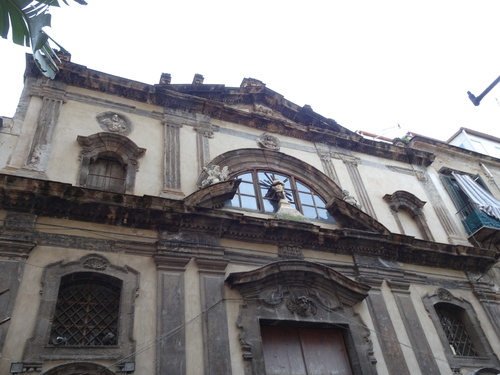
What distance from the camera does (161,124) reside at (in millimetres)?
11125

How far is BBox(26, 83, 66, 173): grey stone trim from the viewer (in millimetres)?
8836

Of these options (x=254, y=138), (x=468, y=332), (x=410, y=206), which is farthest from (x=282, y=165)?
(x=468, y=332)

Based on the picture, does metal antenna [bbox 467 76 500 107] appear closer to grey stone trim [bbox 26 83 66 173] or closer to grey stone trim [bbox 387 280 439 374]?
grey stone trim [bbox 387 280 439 374]

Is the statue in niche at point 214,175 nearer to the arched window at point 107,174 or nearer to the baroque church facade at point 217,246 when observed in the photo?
the baroque church facade at point 217,246

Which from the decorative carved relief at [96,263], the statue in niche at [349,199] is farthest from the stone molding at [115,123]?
the statue in niche at [349,199]

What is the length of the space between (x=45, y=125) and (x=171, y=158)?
2767mm

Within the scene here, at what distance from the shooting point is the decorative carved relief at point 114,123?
10312 mm

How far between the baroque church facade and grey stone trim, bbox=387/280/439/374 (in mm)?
30

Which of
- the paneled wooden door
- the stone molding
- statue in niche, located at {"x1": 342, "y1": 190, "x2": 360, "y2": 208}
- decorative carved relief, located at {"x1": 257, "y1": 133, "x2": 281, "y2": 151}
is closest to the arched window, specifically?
the stone molding

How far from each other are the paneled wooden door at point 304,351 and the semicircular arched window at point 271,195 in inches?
121

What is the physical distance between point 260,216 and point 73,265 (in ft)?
14.2

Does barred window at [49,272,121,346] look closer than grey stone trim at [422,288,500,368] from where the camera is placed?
Yes

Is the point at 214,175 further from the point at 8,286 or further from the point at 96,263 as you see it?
the point at 8,286

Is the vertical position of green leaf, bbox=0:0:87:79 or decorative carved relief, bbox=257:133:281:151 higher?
decorative carved relief, bbox=257:133:281:151
